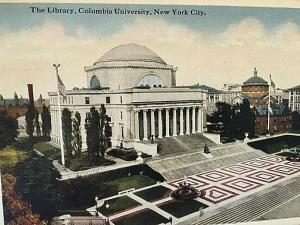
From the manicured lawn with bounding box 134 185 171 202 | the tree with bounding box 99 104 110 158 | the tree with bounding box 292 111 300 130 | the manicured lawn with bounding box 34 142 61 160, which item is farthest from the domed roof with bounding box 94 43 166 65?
the tree with bounding box 292 111 300 130

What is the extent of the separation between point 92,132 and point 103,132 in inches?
6.6

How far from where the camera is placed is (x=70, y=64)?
12.8 ft

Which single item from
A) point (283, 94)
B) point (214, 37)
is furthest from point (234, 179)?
point (214, 37)

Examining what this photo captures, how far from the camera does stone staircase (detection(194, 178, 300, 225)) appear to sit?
4293 mm

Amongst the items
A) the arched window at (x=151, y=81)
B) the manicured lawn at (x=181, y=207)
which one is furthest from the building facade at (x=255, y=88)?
the manicured lawn at (x=181, y=207)

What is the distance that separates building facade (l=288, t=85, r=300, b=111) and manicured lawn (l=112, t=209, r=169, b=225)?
9.64 ft

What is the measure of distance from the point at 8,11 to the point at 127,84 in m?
1.91

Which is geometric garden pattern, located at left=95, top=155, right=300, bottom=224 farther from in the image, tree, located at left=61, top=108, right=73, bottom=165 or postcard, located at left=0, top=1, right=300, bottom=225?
tree, located at left=61, top=108, right=73, bottom=165

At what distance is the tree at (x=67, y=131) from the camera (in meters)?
4.11

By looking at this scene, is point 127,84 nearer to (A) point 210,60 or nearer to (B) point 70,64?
(B) point 70,64

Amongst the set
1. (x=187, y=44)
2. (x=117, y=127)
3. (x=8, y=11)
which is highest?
(x=8, y=11)

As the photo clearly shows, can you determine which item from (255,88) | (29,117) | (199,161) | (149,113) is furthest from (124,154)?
(255,88)

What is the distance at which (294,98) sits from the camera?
507cm

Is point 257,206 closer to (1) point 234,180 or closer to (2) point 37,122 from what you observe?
(1) point 234,180
